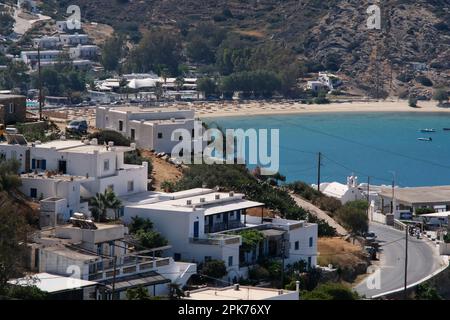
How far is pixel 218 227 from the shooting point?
24.0 metres

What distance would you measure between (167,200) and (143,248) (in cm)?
280

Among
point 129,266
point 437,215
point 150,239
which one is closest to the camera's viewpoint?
point 129,266

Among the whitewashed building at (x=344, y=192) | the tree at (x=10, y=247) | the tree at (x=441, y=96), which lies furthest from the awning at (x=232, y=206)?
the tree at (x=441, y=96)

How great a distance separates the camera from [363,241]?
30.0 meters

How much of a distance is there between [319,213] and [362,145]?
43674 millimetres

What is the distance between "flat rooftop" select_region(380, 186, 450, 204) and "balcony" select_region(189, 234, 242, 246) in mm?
16639

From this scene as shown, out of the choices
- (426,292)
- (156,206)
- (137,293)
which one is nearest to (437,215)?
(426,292)

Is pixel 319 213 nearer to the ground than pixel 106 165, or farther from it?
nearer to the ground

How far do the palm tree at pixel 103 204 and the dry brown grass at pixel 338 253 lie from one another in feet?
14.4

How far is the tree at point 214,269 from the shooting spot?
72.1 feet

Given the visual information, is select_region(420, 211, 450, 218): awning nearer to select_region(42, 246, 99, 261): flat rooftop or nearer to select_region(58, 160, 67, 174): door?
select_region(58, 160, 67, 174): door

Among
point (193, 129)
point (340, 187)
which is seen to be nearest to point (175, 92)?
point (340, 187)

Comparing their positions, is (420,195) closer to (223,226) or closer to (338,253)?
(338,253)

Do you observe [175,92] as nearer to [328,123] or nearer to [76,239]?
[328,123]
